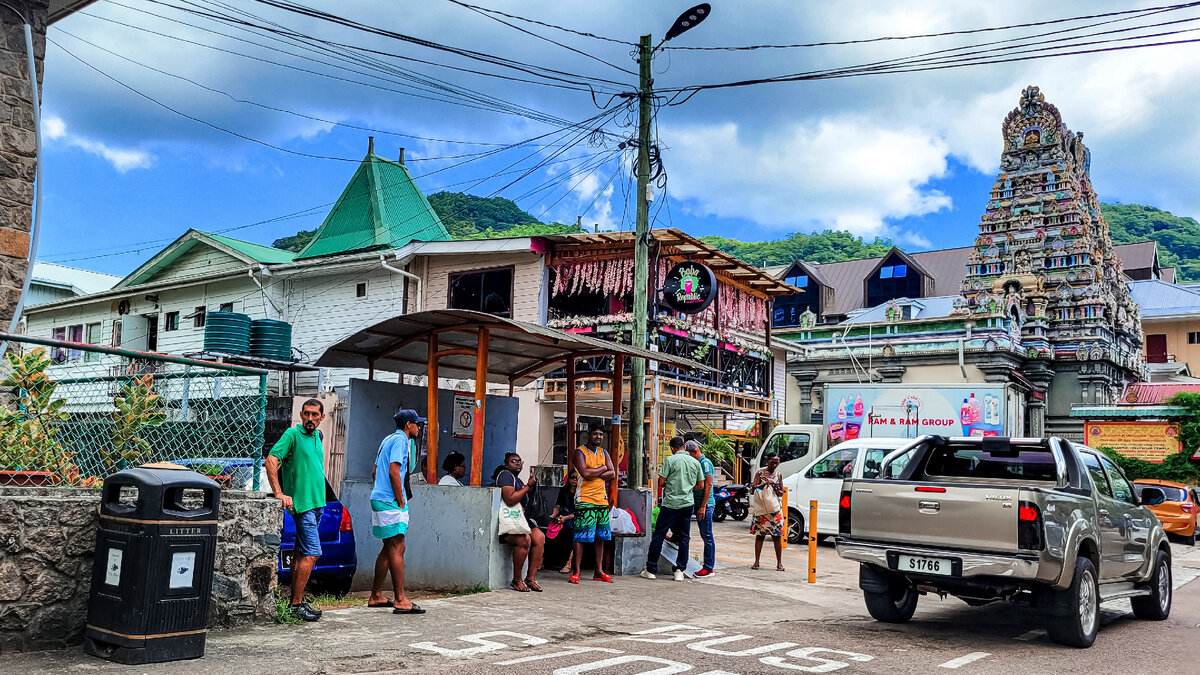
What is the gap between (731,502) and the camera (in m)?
24.2

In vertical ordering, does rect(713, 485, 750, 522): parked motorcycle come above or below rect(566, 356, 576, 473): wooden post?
below

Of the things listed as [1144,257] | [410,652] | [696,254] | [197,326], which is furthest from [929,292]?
[410,652]

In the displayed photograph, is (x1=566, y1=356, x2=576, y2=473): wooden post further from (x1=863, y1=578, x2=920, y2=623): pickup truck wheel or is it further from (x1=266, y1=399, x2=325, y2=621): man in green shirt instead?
(x1=266, y1=399, x2=325, y2=621): man in green shirt

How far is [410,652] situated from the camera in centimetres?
704

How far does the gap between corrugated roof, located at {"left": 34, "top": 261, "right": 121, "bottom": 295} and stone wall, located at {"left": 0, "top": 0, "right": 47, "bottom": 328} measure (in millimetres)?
27173

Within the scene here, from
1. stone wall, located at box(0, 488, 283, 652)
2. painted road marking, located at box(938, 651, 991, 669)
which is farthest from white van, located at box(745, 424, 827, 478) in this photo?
stone wall, located at box(0, 488, 283, 652)

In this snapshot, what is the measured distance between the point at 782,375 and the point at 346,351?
2514cm

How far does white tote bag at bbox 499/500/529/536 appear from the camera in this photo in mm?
10398

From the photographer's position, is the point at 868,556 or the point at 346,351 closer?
the point at 868,556

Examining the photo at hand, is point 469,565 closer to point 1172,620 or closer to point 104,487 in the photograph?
point 104,487

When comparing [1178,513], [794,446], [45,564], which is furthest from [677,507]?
[1178,513]

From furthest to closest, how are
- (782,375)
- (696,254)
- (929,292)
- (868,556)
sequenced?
(929,292) → (782,375) → (696,254) → (868,556)

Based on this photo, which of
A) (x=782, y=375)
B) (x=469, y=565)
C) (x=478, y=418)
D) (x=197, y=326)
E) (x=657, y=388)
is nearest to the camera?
(x=469, y=565)

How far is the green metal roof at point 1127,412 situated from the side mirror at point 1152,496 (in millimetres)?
26682
